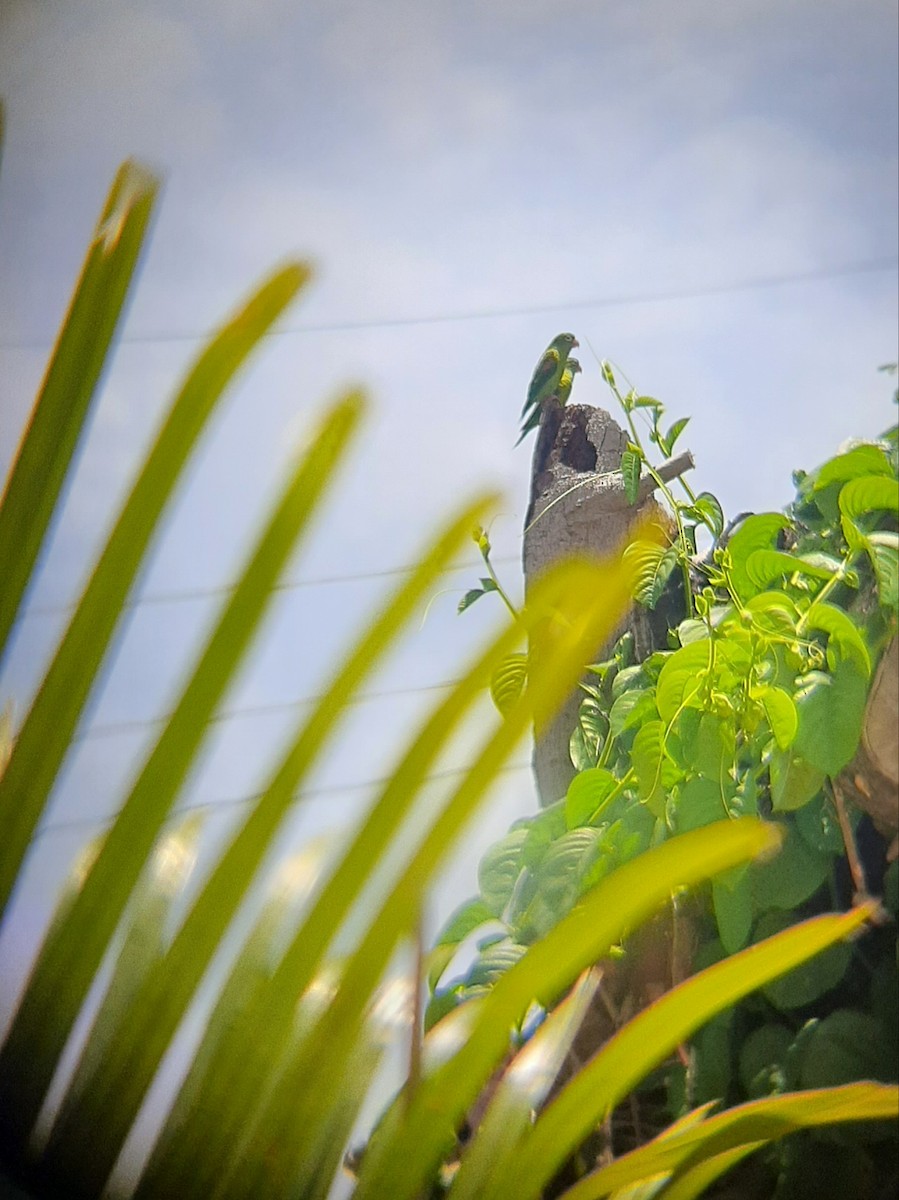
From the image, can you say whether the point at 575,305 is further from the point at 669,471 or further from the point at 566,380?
the point at 669,471

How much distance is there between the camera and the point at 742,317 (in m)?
0.81

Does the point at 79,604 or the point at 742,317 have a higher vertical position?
the point at 742,317

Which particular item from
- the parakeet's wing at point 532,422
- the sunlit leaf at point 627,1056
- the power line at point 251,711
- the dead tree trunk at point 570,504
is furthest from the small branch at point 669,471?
the sunlit leaf at point 627,1056

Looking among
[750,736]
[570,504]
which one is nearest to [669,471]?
[570,504]

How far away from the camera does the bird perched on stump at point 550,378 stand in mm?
854

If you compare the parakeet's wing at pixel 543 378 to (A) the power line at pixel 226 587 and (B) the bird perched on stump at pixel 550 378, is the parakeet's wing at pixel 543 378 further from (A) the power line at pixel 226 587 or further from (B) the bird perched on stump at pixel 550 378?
(A) the power line at pixel 226 587

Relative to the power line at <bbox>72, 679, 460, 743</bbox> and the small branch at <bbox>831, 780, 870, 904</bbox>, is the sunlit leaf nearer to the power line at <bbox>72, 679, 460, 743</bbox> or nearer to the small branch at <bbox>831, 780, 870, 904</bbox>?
the small branch at <bbox>831, 780, 870, 904</bbox>

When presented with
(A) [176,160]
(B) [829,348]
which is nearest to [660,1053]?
(B) [829,348]

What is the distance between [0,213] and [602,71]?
1.99 ft

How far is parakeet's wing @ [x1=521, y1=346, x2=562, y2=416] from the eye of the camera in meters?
0.86

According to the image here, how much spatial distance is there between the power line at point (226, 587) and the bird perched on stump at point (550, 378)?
0.38 ft

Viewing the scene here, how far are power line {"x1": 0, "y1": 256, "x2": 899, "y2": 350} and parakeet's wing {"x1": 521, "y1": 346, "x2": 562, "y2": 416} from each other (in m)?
0.04

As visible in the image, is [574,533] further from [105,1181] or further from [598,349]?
[105,1181]

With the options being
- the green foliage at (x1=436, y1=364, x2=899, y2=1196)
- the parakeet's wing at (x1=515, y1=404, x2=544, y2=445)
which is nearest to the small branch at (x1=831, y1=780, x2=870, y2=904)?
the green foliage at (x1=436, y1=364, x2=899, y2=1196)
